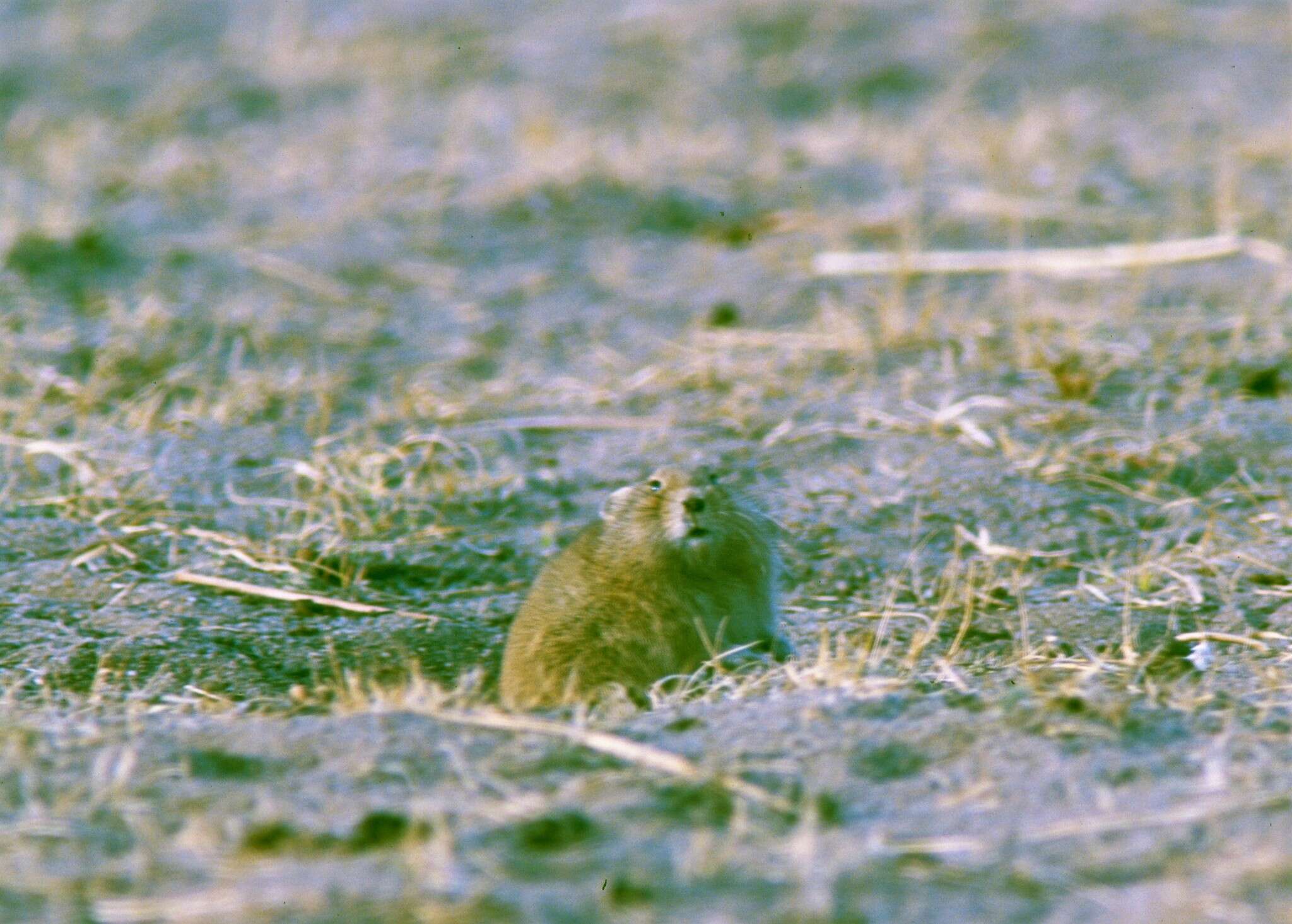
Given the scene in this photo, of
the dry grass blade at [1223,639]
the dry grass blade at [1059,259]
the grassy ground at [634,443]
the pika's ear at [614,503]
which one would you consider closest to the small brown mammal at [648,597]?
the pika's ear at [614,503]

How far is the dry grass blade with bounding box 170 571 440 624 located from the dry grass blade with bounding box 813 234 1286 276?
2.77 metres

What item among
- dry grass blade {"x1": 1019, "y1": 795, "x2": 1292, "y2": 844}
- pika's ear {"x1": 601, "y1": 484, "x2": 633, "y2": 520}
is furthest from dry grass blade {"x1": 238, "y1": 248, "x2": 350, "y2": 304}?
dry grass blade {"x1": 1019, "y1": 795, "x2": 1292, "y2": 844}

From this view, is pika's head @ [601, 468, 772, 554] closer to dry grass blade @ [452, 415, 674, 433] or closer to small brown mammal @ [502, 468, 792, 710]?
small brown mammal @ [502, 468, 792, 710]

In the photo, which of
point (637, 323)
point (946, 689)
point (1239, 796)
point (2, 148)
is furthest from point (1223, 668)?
point (2, 148)

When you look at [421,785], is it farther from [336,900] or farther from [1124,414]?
[1124,414]

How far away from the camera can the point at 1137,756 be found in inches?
126

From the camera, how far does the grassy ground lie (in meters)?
2.91

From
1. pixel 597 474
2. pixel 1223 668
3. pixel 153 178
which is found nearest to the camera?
pixel 1223 668

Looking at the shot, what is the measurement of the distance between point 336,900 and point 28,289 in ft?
15.4

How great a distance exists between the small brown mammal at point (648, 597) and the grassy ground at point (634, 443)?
0.14 meters

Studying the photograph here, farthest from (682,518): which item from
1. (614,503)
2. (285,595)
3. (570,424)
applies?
(570,424)

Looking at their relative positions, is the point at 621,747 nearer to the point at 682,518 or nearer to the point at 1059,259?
the point at 682,518

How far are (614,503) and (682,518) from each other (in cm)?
19

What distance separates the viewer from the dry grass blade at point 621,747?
305 cm
